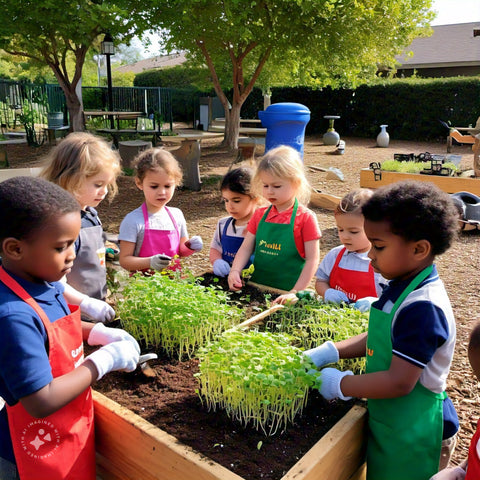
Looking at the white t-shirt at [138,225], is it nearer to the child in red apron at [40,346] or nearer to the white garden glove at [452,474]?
the child in red apron at [40,346]

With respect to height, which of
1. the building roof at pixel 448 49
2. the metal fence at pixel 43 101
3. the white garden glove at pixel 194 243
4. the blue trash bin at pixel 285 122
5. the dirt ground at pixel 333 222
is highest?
the building roof at pixel 448 49

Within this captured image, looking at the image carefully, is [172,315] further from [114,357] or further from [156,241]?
[156,241]

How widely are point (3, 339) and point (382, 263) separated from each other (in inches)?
51.4

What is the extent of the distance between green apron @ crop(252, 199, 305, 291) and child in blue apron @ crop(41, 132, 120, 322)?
45.9 inches

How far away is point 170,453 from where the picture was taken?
167cm

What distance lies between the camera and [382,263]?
1.73 meters

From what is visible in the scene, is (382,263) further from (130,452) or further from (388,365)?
(130,452)

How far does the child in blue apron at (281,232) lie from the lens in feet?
10.4

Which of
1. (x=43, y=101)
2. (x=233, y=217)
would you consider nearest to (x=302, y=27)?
(x=233, y=217)

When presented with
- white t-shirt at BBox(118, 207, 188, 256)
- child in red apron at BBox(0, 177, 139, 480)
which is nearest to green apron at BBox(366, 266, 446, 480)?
child in red apron at BBox(0, 177, 139, 480)

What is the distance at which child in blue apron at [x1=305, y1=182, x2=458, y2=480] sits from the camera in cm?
162

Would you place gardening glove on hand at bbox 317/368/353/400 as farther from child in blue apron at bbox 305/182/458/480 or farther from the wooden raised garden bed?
the wooden raised garden bed

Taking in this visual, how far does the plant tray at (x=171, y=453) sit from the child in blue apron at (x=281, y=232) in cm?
135

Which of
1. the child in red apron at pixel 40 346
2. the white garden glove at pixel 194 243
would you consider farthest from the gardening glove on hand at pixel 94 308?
the white garden glove at pixel 194 243
